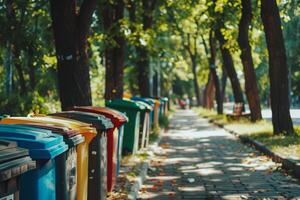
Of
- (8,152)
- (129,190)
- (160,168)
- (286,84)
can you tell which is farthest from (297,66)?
(8,152)

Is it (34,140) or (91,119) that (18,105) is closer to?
(91,119)

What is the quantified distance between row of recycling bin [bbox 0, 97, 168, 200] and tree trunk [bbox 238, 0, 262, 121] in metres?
13.3

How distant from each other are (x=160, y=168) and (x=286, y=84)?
195 inches

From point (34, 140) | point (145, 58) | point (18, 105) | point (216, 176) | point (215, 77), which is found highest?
point (145, 58)

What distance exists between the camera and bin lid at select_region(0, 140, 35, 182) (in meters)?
3.67

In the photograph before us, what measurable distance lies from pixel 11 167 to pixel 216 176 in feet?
22.9

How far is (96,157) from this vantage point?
6.79 m

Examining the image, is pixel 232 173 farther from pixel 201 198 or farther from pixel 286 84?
pixel 286 84

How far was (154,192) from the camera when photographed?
8.86m

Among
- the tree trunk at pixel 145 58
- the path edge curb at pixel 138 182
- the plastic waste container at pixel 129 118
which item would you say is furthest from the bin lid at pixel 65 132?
the tree trunk at pixel 145 58

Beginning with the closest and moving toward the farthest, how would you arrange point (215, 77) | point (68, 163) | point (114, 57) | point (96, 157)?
point (68, 163), point (96, 157), point (114, 57), point (215, 77)

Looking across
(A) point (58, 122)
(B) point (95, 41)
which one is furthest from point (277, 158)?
(B) point (95, 41)

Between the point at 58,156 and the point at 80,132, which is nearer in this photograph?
the point at 58,156

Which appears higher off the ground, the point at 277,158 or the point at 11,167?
the point at 11,167
